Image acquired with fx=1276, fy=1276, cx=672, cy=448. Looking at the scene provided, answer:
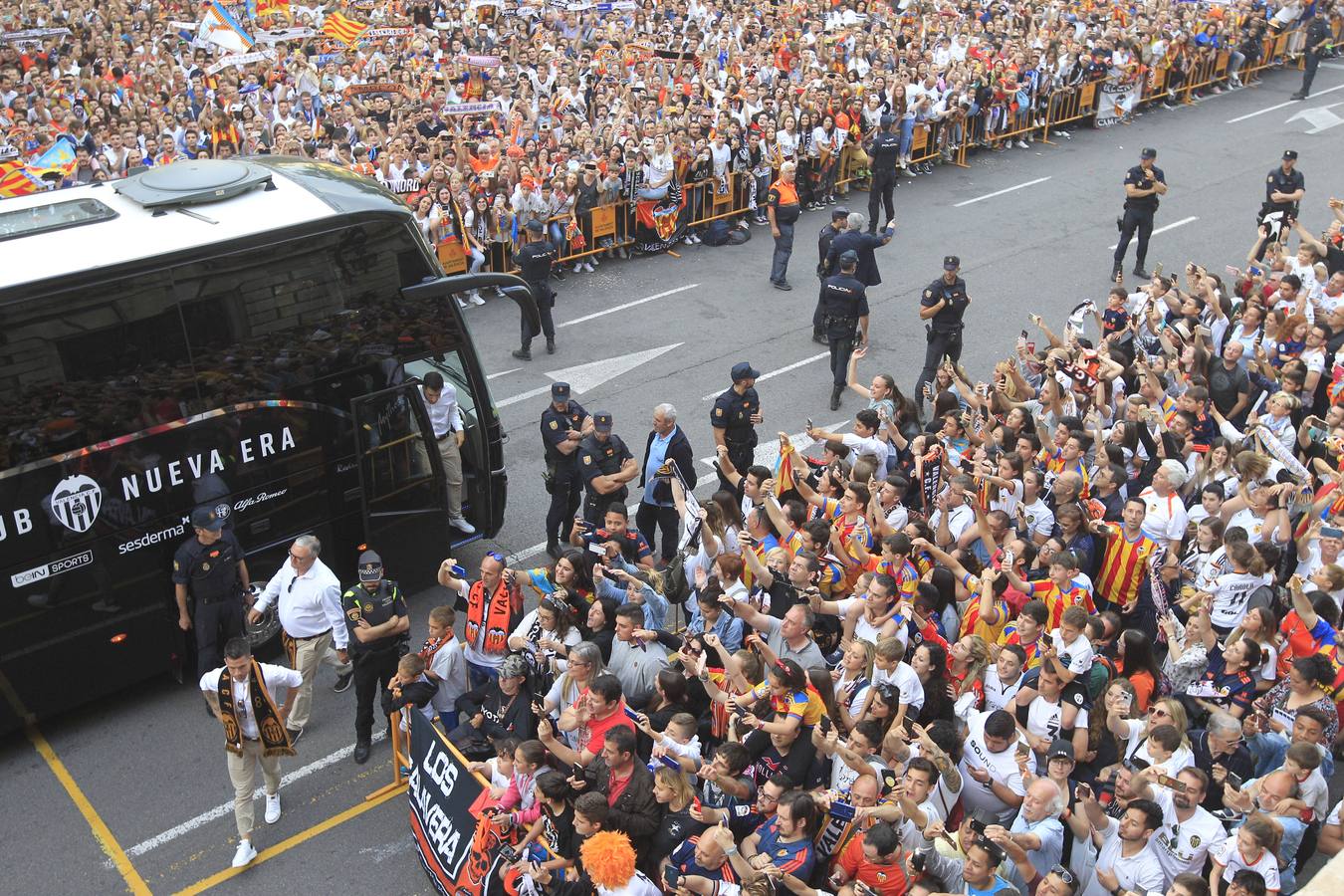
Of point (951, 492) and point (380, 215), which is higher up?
A: point (380, 215)

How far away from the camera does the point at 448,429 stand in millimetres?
10508

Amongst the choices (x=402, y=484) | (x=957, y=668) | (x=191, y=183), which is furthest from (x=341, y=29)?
(x=957, y=668)

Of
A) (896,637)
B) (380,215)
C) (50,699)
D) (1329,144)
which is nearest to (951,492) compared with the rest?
(896,637)

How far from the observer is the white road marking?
14.7 metres

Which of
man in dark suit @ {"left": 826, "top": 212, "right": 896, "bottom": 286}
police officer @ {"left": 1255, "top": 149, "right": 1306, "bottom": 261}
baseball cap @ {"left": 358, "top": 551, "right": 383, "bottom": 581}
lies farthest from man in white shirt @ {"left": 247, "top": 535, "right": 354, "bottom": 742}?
police officer @ {"left": 1255, "top": 149, "right": 1306, "bottom": 261}

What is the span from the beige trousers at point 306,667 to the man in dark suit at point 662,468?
2866 millimetres

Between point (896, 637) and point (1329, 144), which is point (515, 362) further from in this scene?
point (1329, 144)

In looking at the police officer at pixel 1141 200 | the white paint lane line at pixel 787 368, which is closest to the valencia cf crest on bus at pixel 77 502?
the white paint lane line at pixel 787 368

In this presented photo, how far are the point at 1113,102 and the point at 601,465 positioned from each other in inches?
781

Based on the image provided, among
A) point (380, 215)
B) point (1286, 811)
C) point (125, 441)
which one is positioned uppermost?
point (380, 215)

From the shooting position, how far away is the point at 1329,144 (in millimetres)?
25359

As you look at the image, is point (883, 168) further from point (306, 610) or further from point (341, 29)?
point (306, 610)

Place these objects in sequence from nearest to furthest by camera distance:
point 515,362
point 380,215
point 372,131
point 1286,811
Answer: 1. point 1286,811
2. point 380,215
3. point 515,362
4. point 372,131

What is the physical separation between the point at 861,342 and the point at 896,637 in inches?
322
